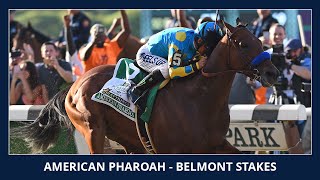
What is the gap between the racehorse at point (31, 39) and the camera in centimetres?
1379

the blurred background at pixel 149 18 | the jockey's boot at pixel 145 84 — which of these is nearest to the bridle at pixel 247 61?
the jockey's boot at pixel 145 84

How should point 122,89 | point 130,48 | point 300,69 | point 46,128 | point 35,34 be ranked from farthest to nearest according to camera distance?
point 35,34 < point 130,48 < point 300,69 < point 46,128 < point 122,89

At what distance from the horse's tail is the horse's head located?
6.56ft

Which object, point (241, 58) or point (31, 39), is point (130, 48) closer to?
point (31, 39)

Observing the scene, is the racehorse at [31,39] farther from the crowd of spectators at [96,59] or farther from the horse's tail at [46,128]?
the horse's tail at [46,128]

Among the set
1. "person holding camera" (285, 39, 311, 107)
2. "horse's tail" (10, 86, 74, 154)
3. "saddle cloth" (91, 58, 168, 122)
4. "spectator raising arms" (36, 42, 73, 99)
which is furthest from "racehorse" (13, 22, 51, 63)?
"saddle cloth" (91, 58, 168, 122)

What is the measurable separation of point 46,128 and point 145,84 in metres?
1.71

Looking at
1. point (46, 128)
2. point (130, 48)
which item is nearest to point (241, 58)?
point (46, 128)

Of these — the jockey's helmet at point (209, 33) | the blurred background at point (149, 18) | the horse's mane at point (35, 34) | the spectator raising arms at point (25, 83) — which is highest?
the blurred background at point (149, 18)

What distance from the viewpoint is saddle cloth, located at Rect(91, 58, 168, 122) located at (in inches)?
333

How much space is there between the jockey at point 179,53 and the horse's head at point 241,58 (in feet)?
0.40

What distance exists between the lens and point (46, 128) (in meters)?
9.48

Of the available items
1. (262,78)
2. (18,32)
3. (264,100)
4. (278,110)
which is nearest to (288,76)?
(264,100)

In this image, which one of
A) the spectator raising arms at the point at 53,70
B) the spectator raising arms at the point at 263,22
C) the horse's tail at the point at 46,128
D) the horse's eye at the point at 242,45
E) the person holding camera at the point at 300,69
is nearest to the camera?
the horse's eye at the point at 242,45
